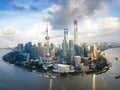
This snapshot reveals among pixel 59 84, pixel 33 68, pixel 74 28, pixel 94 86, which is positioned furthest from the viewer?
pixel 74 28

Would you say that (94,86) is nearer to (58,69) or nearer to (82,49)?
(58,69)

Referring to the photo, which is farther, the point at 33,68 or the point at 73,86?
the point at 33,68

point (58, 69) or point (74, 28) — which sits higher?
point (74, 28)

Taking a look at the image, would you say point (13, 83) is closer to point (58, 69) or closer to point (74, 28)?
point (58, 69)

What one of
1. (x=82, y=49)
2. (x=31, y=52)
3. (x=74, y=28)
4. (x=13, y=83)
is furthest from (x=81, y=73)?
(x=74, y=28)

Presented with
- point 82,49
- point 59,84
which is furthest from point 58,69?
point 82,49

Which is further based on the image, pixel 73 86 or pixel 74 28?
pixel 74 28

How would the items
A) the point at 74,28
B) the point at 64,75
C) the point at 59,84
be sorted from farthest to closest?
the point at 74,28, the point at 64,75, the point at 59,84

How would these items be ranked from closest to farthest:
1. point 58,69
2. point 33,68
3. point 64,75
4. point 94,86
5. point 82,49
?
point 94,86 < point 64,75 < point 58,69 < point 33,68 < point 82,49

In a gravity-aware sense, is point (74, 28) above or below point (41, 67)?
above
